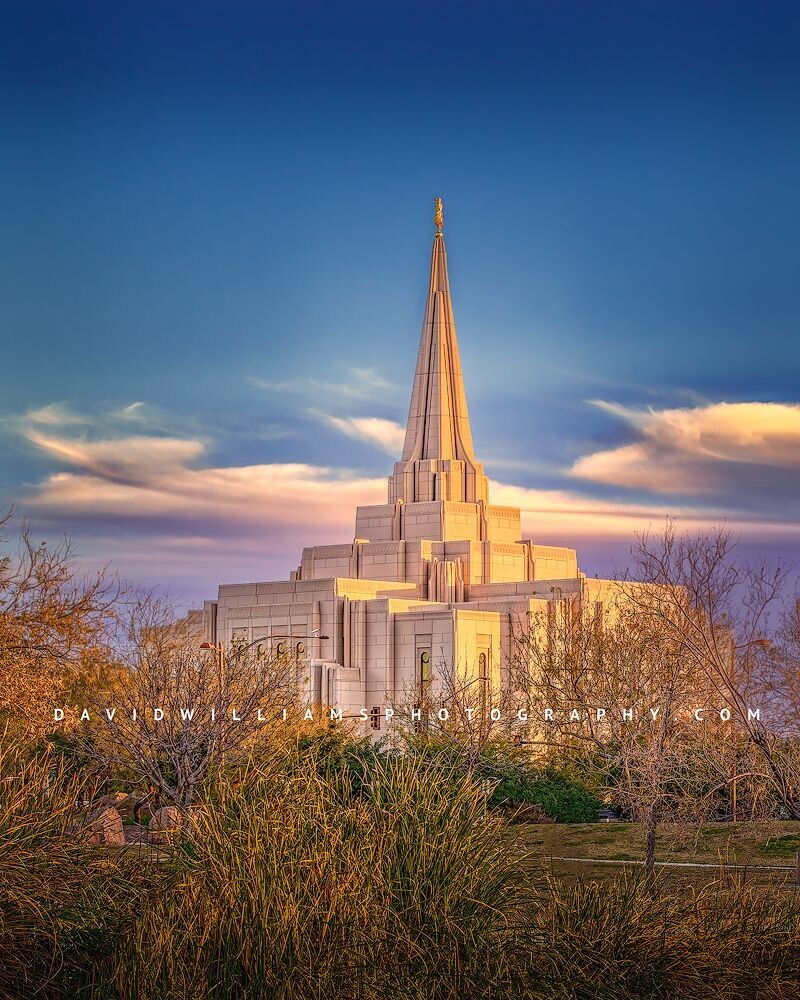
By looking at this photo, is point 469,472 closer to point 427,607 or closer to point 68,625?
point 427,607

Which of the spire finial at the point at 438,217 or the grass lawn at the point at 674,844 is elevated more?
the spire finial at the point at 438,217

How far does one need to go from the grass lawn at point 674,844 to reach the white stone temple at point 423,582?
29.7m

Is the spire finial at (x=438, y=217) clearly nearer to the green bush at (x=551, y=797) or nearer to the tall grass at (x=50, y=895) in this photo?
the green bush at (x=551, y=797)

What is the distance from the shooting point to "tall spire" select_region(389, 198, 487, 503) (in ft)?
226

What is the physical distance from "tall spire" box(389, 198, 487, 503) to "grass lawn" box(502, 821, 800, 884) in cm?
4190

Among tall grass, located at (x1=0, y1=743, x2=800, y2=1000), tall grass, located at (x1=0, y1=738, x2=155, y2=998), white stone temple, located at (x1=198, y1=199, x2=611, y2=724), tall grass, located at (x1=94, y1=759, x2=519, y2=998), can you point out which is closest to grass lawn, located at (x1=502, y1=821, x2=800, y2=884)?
tall grass, located at (x1=0, y1=743, x2=800, y2=1000)

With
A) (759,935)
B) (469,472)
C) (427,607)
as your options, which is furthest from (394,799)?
(469,472)

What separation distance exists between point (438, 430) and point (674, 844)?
47.9m

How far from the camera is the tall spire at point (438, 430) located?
69.0 metres

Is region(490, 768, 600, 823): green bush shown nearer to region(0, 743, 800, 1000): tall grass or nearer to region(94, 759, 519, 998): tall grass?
region(0, 743, 800, 1000): tall grass

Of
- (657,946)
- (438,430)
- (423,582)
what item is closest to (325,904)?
(657,946)

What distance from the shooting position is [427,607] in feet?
206

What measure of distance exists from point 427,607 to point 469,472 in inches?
360

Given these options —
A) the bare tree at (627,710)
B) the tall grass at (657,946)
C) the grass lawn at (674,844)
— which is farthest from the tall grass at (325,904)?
the grass lawn at (674,844)
